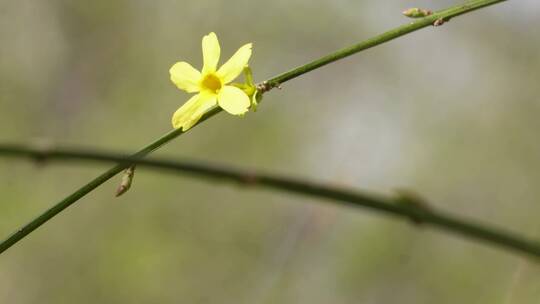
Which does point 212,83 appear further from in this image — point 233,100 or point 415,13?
point 415,13

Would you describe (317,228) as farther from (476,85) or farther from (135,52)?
(135,52)

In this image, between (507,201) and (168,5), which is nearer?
(507,201)

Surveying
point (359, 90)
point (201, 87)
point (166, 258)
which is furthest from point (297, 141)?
point (201, 87)

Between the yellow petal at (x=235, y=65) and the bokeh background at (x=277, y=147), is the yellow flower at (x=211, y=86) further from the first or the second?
the bokeh background at (x=277, y=147)

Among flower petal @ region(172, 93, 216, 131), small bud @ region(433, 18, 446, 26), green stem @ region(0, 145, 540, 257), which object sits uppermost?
small bud @ region(433, 18, 446, 26)

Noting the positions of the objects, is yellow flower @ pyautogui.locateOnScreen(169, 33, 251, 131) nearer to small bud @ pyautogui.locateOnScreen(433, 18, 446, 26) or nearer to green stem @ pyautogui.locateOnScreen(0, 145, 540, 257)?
green stem @ pyautogui.locateOnScreen(0, 145, 540, 257)

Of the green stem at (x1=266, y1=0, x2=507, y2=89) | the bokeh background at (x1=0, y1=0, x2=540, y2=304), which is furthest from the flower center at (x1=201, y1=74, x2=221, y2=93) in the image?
the bokeh background at (x1=0, y1=0, x2=540, y2=304)
